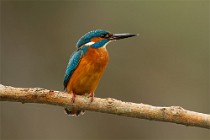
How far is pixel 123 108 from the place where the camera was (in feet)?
16.2

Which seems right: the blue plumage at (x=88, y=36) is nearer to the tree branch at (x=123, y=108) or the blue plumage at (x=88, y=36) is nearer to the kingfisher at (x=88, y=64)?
the kingfisher at (x=88, y=64)

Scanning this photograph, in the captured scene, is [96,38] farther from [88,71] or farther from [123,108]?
[123,108]

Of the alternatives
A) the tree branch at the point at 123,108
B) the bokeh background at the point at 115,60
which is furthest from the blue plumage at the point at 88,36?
the bokeh background at the point at 115,60

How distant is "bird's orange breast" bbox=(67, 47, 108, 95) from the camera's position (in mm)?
5715

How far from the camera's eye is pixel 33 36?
10930 mm

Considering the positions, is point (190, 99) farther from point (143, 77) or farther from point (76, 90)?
point (76, 90)

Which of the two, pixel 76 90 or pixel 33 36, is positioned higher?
pixel 33 36

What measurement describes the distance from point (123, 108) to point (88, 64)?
0.94 meters

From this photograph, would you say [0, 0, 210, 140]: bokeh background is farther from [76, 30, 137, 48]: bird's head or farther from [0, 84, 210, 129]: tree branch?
[0, 84, 210, 129]: tree branch

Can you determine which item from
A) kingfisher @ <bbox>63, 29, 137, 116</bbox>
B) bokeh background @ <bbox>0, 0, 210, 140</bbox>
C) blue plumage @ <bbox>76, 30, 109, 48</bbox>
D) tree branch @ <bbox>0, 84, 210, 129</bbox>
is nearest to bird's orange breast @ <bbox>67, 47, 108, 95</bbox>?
kingfisher @ <bbox>63, 29, 137, 116</bbox>

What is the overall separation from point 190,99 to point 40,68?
8.85 ft

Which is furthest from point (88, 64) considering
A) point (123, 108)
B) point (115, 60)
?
point (115, 60)

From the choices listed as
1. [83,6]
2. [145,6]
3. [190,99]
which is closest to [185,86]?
[190,99]

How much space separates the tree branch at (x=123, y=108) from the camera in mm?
4840
